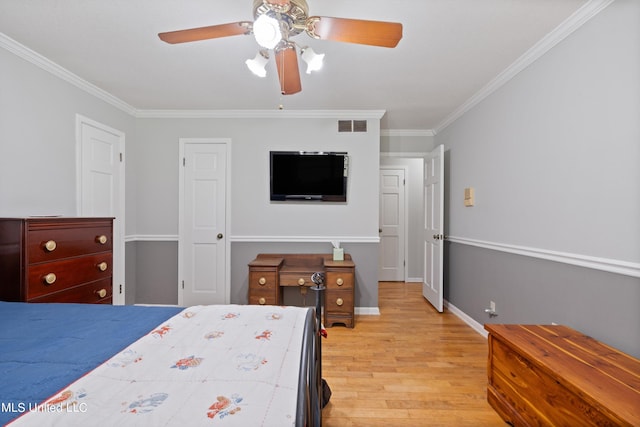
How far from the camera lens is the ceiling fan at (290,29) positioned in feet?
4.10

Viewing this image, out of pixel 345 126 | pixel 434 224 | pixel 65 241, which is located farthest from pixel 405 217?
pixel 65 241

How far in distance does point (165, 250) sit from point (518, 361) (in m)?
3.65

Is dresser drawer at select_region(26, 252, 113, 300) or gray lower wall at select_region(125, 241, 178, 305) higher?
dresser drawer at select_region(26, 252, 113, 300)

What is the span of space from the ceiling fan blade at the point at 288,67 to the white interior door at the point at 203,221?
6.00 feet

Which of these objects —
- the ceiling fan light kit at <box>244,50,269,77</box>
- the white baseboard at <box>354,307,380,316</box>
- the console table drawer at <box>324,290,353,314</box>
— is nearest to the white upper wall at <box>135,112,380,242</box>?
the console table drawer at <box>324,290,353,314</box>

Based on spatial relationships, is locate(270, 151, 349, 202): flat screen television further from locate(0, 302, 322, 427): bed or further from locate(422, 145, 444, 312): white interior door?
locate(0, 302, 322, 427): bed

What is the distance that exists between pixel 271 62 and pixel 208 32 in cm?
100

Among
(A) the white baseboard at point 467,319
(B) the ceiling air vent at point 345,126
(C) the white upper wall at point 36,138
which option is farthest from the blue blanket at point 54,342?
(A) the white baseboard at point 467,319

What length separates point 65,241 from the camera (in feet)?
6.14

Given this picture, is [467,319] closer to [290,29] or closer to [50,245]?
[290,29]

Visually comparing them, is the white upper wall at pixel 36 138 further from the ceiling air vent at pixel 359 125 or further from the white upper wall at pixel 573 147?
the white upper wall at pixel 573 147

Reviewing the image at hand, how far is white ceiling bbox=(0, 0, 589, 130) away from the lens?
1.72 metres

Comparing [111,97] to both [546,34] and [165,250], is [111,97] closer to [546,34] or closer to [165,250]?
[165,250]

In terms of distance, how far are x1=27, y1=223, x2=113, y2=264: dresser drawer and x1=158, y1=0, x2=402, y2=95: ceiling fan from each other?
1428mm
